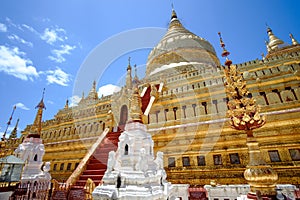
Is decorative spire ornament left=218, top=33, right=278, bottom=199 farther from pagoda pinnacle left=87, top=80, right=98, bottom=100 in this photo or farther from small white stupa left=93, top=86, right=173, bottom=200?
pagoda pinnacle left=87, top=80, right=98, bottom=100

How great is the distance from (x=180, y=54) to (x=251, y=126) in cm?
2052

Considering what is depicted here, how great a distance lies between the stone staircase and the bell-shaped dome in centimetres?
1327

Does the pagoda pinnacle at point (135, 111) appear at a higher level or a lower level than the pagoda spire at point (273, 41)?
lower

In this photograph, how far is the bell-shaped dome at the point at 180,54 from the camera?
22.3 metres

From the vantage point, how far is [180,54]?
74.9 ft

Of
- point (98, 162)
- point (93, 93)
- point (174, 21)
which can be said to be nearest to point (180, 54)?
point (174, 21)

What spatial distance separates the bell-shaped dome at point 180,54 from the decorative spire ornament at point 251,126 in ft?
55.3

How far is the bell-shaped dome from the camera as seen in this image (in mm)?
22297

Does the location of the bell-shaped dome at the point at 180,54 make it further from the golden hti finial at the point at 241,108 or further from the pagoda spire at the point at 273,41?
the golden hti finial at the point at 241,108

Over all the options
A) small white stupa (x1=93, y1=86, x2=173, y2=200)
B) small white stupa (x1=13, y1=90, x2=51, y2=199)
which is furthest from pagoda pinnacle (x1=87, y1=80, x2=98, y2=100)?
small white stupa (x1=93, y1=86, x2=173, y2=200)

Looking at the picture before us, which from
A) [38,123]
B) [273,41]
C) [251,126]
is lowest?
[251,126]

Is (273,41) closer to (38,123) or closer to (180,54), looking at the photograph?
(180,54)

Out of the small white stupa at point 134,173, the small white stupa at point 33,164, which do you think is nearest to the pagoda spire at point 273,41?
the small white stupa at point 134,173

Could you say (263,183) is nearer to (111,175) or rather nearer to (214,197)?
(214,197)
